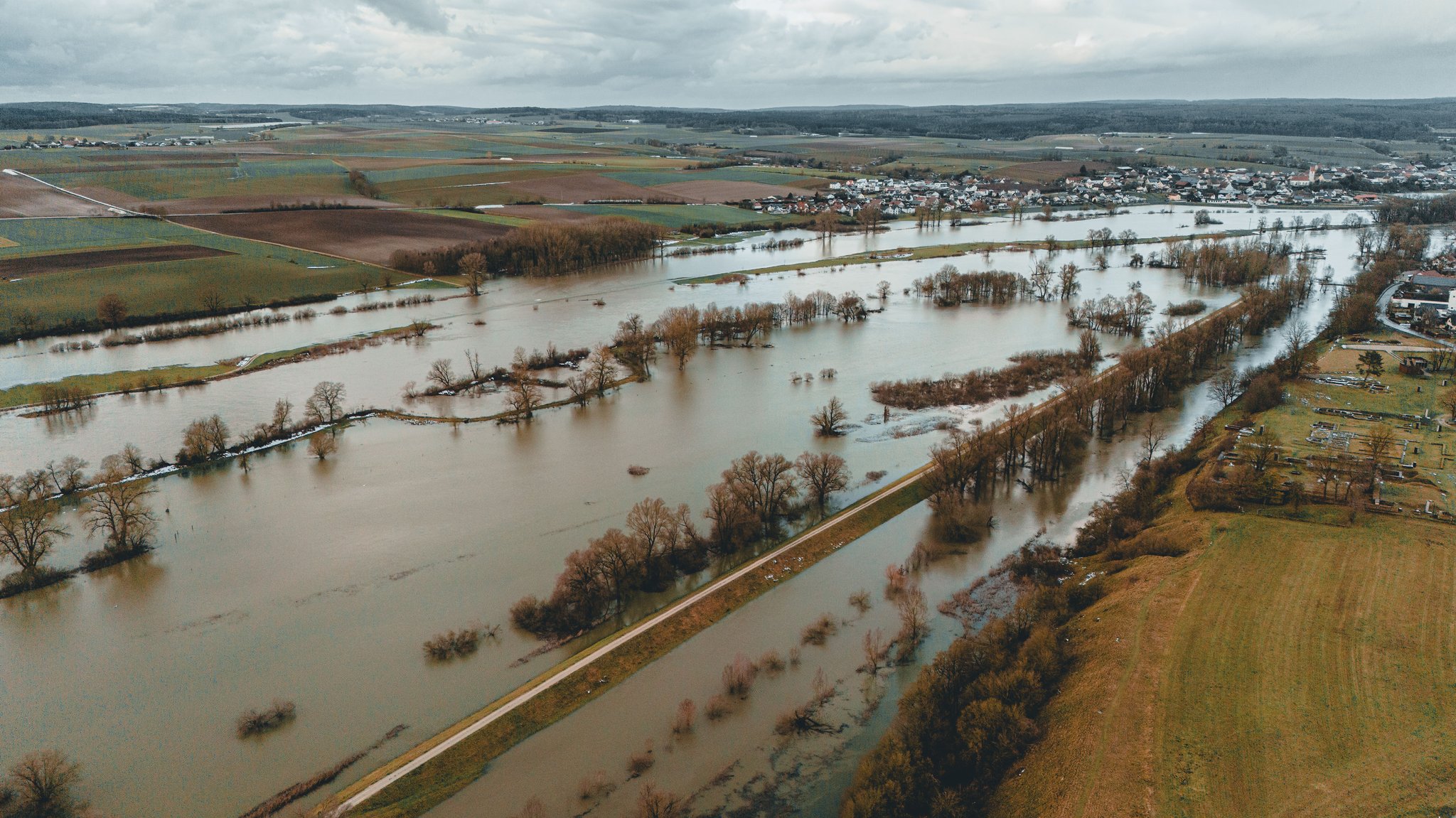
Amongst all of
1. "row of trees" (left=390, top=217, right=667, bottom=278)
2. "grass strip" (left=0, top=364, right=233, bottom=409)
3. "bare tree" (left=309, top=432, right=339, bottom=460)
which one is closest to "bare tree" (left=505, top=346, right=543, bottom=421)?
"bare tree" (left=309, top=432, right=339, bottom=460)

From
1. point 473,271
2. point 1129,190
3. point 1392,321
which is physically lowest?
point 1392,321

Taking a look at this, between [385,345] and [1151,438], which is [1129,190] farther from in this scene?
[385,345]

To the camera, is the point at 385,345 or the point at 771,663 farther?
the point at 385,345

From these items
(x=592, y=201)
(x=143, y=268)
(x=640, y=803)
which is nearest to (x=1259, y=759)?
(x=640, y=803)

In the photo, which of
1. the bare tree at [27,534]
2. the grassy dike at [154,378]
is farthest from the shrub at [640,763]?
the grassy dike at [154,378]

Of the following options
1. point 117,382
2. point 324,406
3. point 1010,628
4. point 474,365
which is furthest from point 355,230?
point 1010,628

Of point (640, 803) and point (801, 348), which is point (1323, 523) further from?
point (801, 348)
